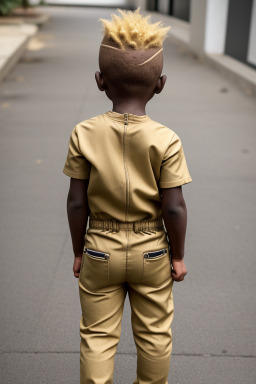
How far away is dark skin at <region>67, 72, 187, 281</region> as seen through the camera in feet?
5.99

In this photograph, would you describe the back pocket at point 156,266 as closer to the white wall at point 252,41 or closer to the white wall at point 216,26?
the white wall at point 252,41

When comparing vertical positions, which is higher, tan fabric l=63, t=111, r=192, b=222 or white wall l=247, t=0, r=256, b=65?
tan fabric l=63, t=111, r=192, b=222

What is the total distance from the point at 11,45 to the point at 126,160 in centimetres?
1253

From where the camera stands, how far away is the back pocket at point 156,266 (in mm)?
1906

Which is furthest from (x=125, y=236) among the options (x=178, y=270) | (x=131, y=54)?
(x=131, y=54)

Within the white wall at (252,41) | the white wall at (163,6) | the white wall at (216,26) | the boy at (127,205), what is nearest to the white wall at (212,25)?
the white wall at (216,26)

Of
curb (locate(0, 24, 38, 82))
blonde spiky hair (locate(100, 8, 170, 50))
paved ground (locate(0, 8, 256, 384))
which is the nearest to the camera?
blonde spiky hair (locate(100, 8, 170, 50))

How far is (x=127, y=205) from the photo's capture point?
6.12 ft

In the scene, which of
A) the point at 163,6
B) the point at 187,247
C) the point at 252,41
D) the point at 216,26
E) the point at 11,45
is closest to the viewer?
the point at 187,247

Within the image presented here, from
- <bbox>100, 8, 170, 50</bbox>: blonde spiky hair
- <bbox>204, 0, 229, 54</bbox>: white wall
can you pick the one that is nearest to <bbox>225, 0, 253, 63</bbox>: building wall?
<bbox>204, 0, 229, 54</bbox>: white wall

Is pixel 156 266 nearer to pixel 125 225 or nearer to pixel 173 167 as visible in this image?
pixel 125 225

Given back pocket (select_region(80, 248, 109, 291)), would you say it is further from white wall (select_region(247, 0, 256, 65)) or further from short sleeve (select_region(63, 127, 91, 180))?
white wall (select_region(247, 0, 256, 65))

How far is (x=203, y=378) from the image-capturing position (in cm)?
256

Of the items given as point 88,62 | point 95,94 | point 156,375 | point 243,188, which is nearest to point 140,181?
point 156,375
